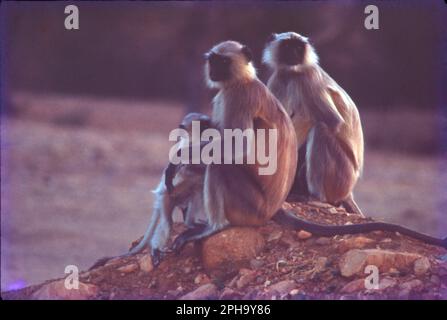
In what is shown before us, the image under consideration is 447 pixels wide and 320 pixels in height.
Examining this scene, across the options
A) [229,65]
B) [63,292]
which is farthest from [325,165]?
[63,292]

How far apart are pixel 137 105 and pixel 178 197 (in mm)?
16668

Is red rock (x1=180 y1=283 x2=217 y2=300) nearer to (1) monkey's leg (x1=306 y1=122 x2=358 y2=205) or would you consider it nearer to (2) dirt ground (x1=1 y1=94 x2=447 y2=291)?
(1) monkey's leg (x1=306 y1=122 x2=358 y2=205)

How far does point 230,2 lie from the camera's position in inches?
664

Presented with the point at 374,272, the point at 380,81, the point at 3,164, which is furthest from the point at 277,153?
the point at 380,81

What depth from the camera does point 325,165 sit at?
654 cm

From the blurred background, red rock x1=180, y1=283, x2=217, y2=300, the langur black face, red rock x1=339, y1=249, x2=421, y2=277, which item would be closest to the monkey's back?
red rock x1=180, y1=283, x2=217, y2=300

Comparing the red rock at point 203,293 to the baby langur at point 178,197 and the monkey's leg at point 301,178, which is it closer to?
the baby langur at point 178,197

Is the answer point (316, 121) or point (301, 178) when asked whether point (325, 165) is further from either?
point (316, 121)

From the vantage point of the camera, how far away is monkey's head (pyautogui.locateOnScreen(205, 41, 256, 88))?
5.54 metres

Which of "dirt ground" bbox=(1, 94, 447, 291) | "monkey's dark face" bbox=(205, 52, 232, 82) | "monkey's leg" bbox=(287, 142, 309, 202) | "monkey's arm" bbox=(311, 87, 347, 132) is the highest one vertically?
"monkey's dark face" bbox=(205, 52, 232, 82)

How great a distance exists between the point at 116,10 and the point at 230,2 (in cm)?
693

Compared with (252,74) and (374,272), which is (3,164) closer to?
(252,74)

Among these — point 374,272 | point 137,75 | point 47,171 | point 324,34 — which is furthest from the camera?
point 137,75

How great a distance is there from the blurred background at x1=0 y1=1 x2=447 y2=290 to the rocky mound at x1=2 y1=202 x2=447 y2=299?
2.05 metres
